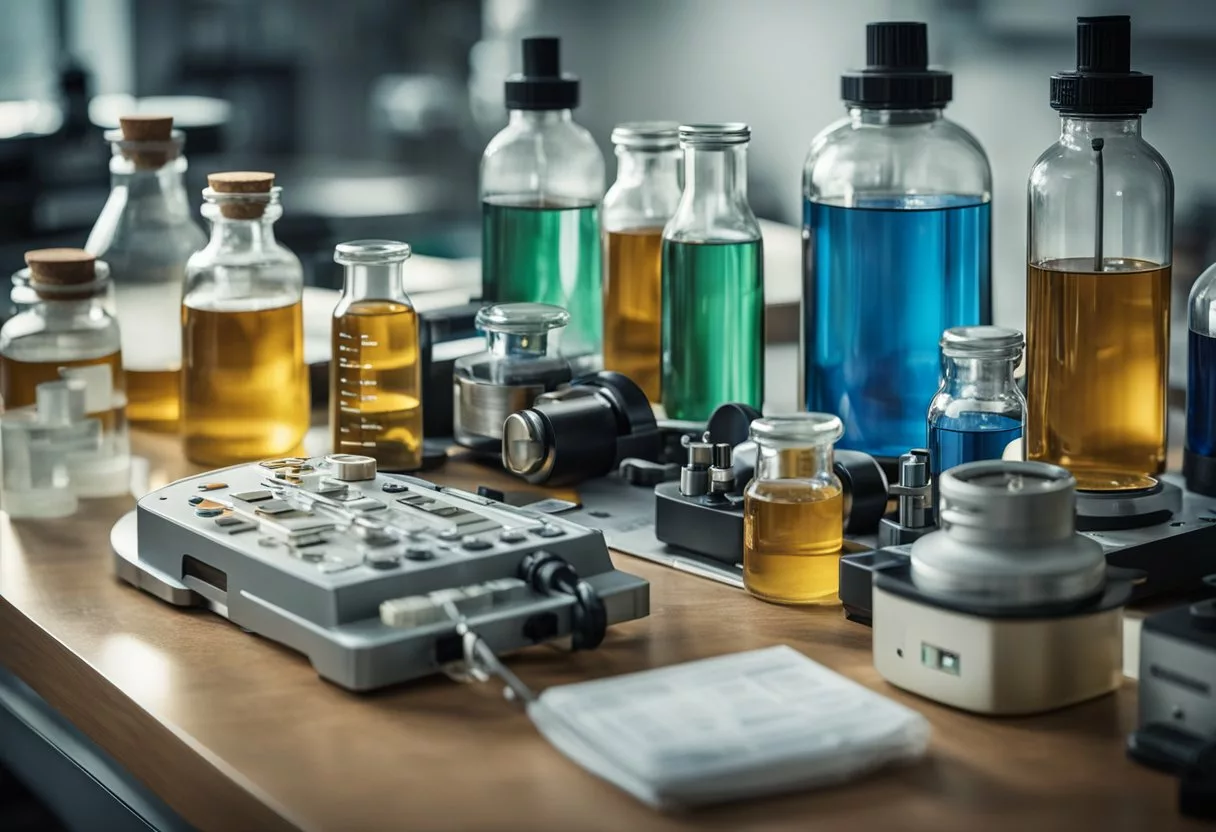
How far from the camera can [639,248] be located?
1.50 meters

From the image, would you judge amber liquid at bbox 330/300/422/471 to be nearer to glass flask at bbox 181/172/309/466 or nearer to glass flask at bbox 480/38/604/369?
glass flask at bbox 181/172/309/466

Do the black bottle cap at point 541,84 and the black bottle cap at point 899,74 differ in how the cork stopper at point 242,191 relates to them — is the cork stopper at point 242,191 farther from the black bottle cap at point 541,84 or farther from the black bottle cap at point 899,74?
the black bottle cap at point 899,74

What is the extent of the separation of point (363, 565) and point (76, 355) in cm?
57

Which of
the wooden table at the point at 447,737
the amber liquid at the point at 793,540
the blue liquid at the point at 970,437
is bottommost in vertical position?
the wooden table at the point at 447,737

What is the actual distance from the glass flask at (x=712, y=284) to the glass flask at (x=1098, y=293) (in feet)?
0.92

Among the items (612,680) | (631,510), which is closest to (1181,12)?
(631,510)

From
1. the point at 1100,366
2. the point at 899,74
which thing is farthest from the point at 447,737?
the point at 899,74

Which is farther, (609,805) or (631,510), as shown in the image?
(631,510)

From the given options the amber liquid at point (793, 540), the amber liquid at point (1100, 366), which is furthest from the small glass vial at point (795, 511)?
the amber liquid at point (1100, 366)

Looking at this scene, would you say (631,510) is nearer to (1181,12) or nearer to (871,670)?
(871,670)

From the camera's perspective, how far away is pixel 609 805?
781mm

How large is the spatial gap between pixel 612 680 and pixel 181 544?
36 cm

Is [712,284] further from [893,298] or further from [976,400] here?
[976,400]

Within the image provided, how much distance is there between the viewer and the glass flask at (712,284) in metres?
1.36
